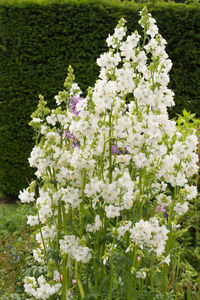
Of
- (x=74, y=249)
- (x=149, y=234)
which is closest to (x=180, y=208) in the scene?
(x=149, y=234)

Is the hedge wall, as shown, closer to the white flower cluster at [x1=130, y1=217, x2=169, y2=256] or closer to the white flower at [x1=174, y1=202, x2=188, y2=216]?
the white flower at [x1=174, y1=202, x2=188, y2=216]

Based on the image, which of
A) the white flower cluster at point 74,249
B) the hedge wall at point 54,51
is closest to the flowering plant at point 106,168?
the white flower cluster at point 74,249

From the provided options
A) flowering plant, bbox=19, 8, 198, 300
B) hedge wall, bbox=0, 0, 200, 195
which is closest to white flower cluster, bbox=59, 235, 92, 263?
flowering plant, bbox=19, 8, 198, 300

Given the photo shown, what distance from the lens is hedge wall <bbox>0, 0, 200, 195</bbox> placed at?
5.39m

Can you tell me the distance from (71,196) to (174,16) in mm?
4594

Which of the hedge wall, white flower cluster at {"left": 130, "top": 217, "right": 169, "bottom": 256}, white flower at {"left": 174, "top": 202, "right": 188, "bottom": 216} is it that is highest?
the hedge wall

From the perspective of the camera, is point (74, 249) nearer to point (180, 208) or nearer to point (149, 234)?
point (149, 234)

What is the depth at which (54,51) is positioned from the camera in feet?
18.0

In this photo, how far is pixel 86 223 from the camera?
172 cm

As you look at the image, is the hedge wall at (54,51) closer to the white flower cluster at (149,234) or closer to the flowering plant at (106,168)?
the flowering plant at (106,168)

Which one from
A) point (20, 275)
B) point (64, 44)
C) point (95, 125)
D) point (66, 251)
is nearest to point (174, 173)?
point (95, 125)

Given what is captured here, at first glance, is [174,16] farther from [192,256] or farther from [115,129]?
[115,129]

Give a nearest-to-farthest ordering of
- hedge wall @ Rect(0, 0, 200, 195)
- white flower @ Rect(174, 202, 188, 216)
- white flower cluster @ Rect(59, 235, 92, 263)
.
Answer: white flower cluster @ Rect(59, 235, 92, 263) → white flower @ Rect(174, 202, 188, 216) → hedge wall @ Rect(0, 0, 200, 195)

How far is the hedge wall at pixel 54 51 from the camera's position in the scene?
539 centimetres
